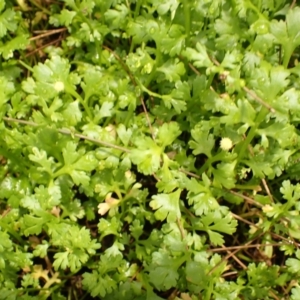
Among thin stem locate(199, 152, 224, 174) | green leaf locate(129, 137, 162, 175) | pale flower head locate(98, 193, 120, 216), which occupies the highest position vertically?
green leaf locate(129, 137, 162, 175)

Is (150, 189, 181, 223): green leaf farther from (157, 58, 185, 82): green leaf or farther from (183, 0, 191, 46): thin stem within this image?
(183, 0, 191, 46): thin stem

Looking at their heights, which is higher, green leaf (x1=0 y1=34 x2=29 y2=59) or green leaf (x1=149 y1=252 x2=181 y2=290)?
green leaf (x1=0 y1=34 x2=29 y2=59)

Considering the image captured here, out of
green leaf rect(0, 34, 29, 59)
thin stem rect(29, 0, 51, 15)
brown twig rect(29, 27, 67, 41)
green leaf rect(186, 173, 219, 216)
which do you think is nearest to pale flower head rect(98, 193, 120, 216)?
green leaf rect(186, 173, 219, 216)

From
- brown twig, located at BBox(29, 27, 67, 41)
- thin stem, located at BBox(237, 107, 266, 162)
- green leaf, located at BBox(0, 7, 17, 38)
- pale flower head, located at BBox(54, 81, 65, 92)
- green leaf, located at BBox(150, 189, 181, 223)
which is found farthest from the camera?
brown twig, located at BBox(29, 27, 67, 41)

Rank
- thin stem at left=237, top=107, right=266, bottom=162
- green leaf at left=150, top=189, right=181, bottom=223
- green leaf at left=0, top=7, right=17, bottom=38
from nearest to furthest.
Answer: thin stem at left=237, top=107, right=266, bottom=162 → green leaf at left=150, top=189, right=181, bottom=223 → green leaf at left=0, top=7, right=17, bottom=38

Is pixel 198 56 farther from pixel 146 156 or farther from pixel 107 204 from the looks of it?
pixel 107 204

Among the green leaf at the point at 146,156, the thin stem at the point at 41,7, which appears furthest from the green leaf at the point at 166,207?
the thin stem at the point at 41,7

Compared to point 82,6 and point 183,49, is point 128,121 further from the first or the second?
point 82,6

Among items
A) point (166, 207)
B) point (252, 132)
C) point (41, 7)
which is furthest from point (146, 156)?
point (41, 7)

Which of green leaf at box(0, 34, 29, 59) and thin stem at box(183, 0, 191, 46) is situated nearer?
thin stem at box(183, 0, 191, 46)

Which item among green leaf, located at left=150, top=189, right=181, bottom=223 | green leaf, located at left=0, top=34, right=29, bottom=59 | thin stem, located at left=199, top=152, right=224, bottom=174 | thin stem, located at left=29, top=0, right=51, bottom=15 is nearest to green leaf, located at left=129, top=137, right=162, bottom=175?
green leaf, located at left=150, top=189, right=181, bottom=223
